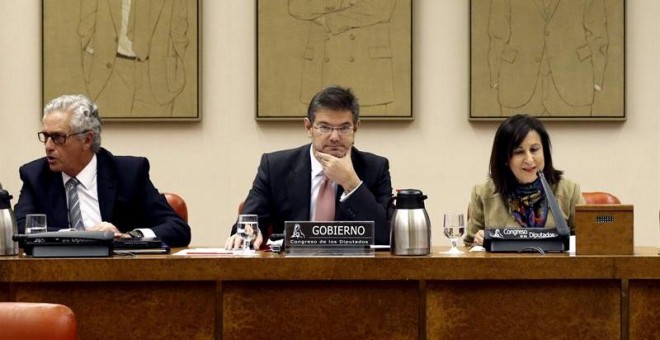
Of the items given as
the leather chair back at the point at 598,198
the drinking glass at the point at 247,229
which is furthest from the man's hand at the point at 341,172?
the leather chair back at the point at 598,198

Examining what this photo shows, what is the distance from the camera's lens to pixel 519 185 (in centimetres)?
422

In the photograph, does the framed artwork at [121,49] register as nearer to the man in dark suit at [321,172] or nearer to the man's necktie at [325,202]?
the man in dark suit at [321,172]

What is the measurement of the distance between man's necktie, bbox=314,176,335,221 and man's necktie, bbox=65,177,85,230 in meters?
0.98

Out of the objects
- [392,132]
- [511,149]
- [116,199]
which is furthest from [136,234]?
[392,132]

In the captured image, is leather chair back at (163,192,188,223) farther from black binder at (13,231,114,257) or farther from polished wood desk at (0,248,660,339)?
A: polished wood desk at (0,248,660,339)

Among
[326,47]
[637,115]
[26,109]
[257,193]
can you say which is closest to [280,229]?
[257,193]

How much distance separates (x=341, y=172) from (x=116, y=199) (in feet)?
3.26

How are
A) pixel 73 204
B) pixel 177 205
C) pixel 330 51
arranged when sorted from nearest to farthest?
1. pixel 73 204
2. pixel 177 205
3. pixel 330 51

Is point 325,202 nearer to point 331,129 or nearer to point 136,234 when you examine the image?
point 331,129

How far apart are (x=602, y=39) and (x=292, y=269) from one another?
2.97 metres

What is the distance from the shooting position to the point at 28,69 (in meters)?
5.40

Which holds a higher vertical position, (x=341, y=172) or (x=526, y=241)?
(x=341, y=172)

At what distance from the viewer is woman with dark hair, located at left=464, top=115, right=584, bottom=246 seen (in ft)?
13.6

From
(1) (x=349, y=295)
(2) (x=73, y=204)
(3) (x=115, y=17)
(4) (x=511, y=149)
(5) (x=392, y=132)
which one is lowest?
(1) (x=349, y=295)
